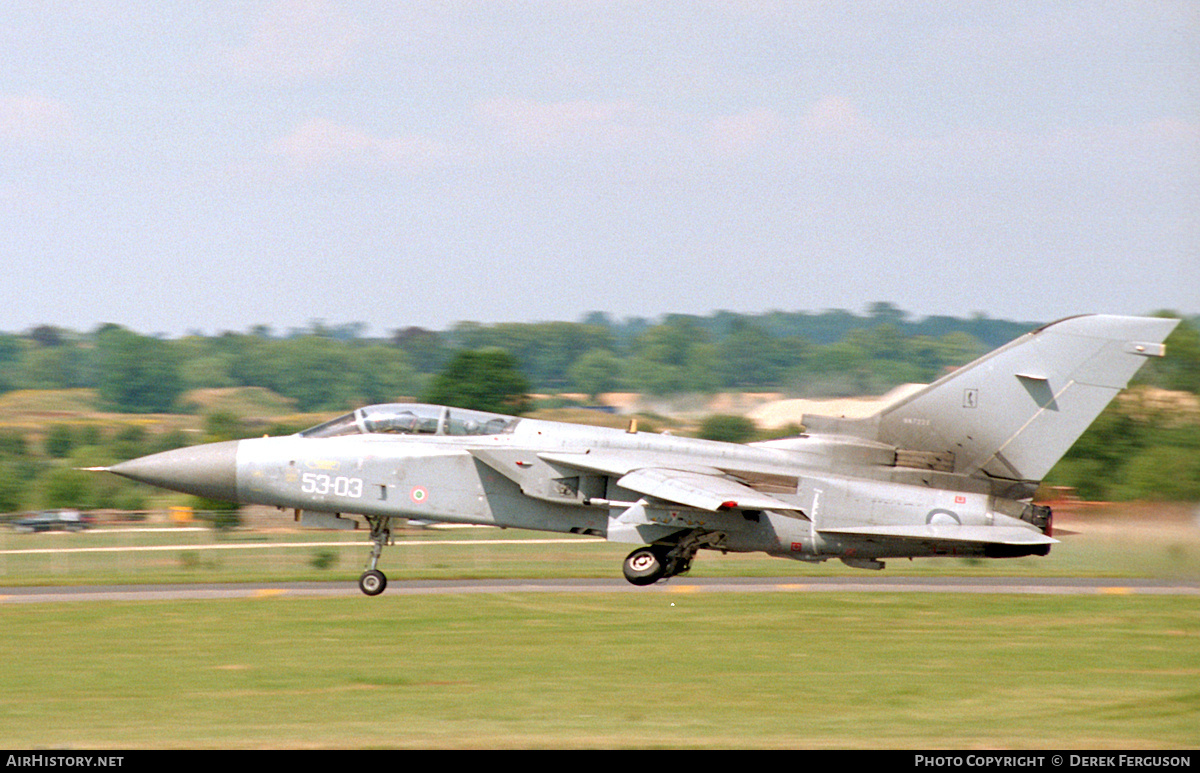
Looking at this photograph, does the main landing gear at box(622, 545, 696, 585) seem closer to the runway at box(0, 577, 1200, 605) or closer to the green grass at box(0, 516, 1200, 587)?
the runway at box(0, 577, 1200, 605)

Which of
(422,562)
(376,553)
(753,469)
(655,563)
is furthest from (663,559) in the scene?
(422,562)

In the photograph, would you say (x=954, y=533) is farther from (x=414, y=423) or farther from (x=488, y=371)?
(x=488, y=371)

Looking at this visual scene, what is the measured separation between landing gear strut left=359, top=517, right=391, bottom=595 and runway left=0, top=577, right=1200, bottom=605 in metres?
2.33

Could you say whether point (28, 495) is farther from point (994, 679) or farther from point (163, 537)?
→ point (994, 679)

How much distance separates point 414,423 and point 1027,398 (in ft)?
28.8

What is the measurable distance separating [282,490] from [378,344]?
360 feet

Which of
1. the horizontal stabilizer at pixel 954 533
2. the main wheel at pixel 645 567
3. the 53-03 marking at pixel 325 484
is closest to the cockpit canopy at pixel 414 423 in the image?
the 53-03 marking at pixel 325 484

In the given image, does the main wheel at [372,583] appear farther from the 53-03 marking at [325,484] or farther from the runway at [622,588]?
the runway at [622,588]

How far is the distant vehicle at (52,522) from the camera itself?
42688mm

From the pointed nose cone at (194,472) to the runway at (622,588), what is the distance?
4359 millimetres

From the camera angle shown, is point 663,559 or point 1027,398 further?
point 663,559

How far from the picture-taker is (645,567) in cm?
1798

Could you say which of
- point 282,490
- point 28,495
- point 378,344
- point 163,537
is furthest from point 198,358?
point 282,490

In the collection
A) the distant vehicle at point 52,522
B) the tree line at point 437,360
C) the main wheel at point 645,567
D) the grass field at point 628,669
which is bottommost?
the distant vehicle at point 52,522
